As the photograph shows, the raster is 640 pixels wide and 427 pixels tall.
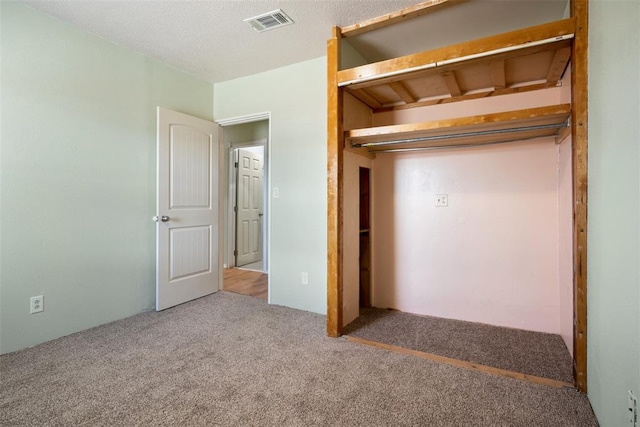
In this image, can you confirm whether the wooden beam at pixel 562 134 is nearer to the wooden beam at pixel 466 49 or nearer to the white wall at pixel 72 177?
the wooden beam at pixel 466 49

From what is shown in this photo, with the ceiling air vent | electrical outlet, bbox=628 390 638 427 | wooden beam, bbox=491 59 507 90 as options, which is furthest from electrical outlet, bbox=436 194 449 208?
the ceiling air vent

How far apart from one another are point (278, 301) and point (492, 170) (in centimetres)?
238

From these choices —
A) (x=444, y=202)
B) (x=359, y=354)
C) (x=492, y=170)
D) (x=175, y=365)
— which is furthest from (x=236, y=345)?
(x=492, y=170)

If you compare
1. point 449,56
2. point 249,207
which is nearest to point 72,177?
point 449,56

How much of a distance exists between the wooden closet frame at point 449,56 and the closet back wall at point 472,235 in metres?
0.82

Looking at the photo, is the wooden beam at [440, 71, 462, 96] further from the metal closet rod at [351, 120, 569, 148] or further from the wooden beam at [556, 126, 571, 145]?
the wooden beam at [556, 126, 571, 145]

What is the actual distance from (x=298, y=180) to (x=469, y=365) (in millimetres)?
2083

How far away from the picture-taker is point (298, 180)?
3053 millimetres

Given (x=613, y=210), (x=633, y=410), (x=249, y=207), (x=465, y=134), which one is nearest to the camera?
(x=633, y=410)

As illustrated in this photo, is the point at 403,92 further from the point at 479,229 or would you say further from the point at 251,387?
the point at 251,387

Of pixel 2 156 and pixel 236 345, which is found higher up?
pixel 2 156

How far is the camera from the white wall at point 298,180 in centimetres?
293

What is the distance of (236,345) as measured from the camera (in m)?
2.24

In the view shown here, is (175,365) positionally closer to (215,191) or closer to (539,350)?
(215,191)
